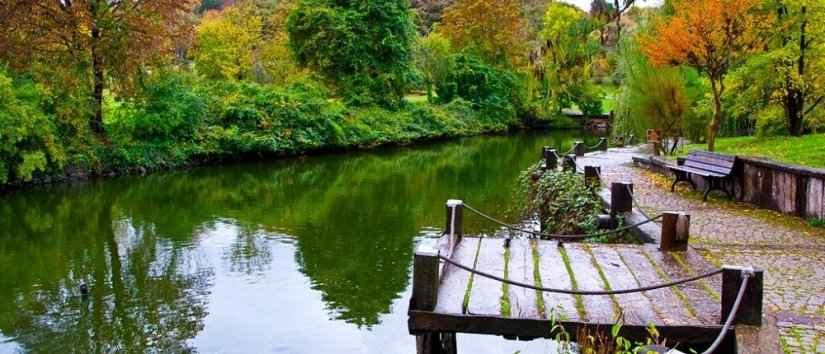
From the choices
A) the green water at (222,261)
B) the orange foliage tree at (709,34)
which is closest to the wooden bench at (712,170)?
the orange foliage tree at (709,34)

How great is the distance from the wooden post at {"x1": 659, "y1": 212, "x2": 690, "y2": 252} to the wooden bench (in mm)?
5084

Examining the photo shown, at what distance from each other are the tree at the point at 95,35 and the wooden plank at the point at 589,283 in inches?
829

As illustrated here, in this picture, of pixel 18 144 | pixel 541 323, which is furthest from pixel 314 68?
pixel 541 323

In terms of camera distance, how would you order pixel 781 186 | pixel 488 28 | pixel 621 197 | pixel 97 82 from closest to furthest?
pixel 621 197, pixel 781 186, pixel 97 82, pixel 488 28

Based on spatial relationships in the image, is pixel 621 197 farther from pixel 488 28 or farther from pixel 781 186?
pixel 488 28

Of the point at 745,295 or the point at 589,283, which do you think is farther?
the point at 589,283

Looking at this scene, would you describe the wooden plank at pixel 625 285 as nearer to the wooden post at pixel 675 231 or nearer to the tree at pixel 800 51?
the wooden post at pixel 675 231

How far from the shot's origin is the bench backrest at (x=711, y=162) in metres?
13.0

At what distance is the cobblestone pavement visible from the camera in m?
6.20

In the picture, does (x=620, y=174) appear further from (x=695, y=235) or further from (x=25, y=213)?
(x=25, y=213)

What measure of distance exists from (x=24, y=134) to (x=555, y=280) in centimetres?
1877

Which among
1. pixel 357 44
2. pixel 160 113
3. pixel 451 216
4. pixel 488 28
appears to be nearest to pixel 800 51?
pixel 451 216

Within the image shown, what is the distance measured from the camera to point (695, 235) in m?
10.2

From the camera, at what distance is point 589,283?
23.9 ft
